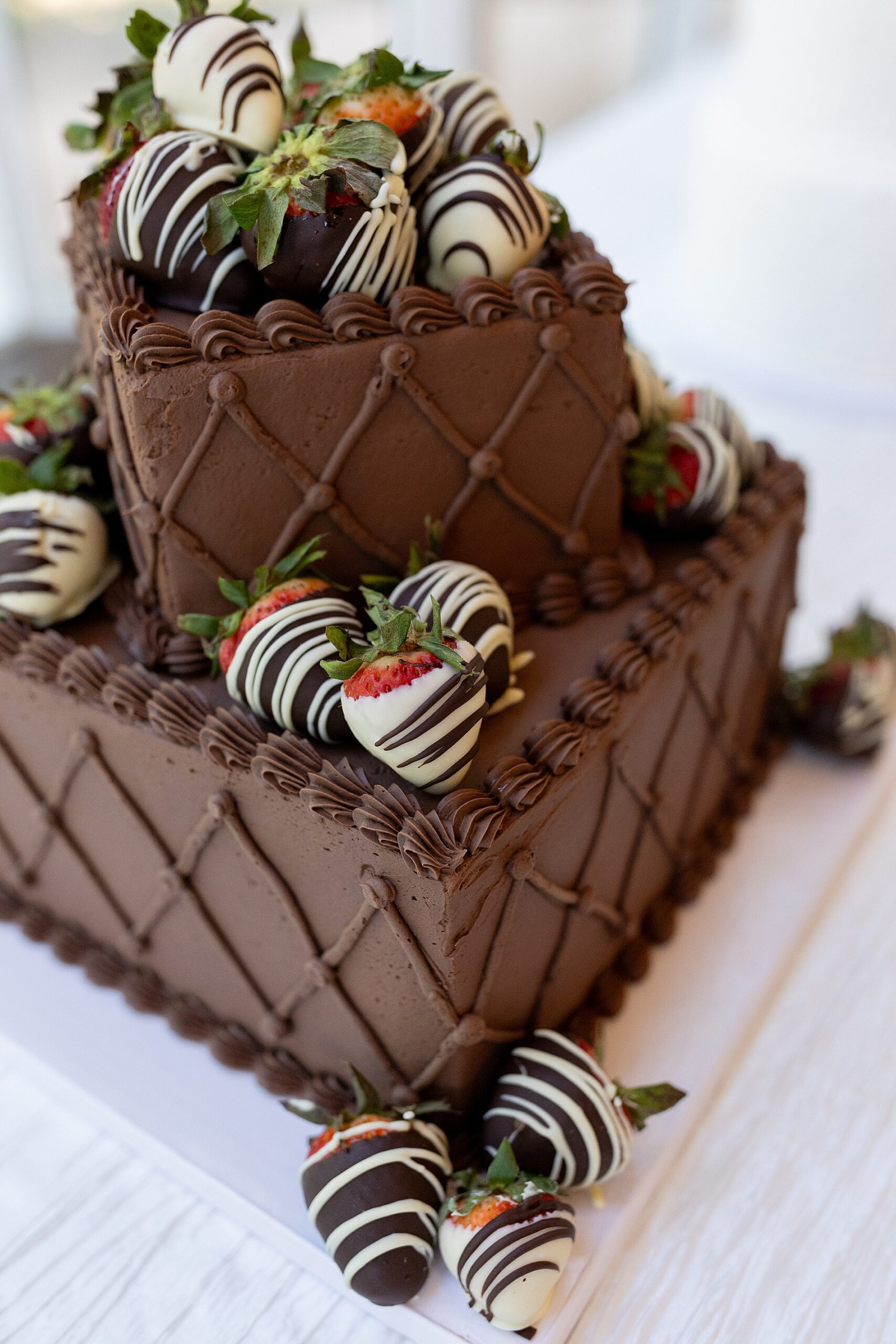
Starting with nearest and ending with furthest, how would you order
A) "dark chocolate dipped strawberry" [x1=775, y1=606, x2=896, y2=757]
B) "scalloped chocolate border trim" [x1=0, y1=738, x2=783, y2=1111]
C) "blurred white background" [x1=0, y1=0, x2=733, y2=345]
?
Answer: 1. "scalloped chocolate border trim" [x1=0, y1=738, x2=783, y2=1111]
2. "dark chocolate dipped strawberry" [x1=775, y1=606, x2=896, y2=757]
3. "blurred white background" [x1=0, y1=0, x2=733, y2=345]

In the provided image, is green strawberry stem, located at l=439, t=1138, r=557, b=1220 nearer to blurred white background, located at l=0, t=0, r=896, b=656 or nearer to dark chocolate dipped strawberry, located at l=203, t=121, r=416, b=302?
dark chocolate dipped strawberry, located at l=203, t=121, r=416, b=302

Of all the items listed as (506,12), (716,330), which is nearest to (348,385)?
(716,330)

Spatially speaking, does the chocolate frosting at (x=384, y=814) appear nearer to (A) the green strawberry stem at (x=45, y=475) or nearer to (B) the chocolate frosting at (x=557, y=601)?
(B) the chocolate frosting at (x=557, y=601)

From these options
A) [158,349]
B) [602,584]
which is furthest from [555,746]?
[158,349]

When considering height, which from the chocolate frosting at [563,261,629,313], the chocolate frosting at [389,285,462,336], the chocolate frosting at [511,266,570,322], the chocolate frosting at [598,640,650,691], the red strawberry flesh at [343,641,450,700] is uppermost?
the chocolate frosting at [563,261,629,313]

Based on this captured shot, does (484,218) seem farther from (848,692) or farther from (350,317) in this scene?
(848,692)

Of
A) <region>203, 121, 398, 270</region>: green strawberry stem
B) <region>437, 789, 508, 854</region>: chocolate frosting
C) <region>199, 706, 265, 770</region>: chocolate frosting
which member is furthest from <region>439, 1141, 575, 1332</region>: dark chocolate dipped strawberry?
<region>203, 121, 398, 270</region>: green strawberry stem
